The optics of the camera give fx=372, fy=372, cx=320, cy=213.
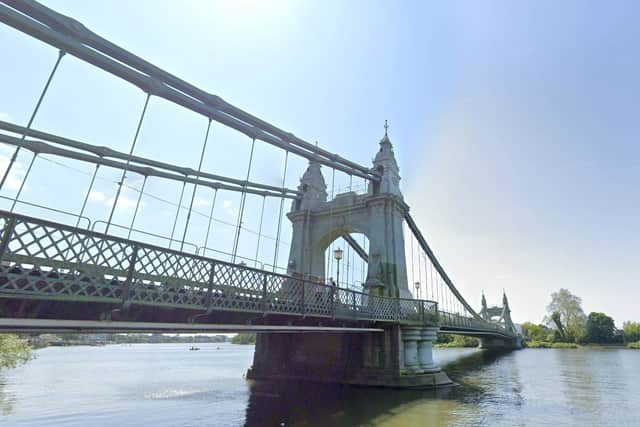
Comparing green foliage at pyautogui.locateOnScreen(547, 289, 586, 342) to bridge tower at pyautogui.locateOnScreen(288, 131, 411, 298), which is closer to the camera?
bridge tower at pyautogui.locateOnScreen(288, 131, 411, 298)

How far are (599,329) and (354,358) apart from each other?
60.1 m

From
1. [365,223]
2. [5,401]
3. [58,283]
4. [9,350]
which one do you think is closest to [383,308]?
[365,223]

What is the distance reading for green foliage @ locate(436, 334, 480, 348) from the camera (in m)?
70.9

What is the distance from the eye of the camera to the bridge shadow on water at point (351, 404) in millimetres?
10562

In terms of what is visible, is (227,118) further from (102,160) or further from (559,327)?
(559,327)

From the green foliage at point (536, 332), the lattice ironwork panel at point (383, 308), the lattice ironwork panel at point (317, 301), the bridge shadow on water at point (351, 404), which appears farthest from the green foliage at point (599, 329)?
the lattice ironwork panel at point (317, 301)

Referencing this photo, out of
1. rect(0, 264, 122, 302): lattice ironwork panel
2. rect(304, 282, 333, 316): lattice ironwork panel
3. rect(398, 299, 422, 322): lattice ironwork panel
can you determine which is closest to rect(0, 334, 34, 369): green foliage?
rect(304, 282, 333, 316): lattice ironwork panel

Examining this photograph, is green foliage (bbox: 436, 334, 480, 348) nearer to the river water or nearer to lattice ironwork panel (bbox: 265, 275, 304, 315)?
the river water

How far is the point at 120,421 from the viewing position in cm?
1072

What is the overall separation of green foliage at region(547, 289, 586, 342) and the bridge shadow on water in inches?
2111

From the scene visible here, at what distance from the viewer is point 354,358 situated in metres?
17.3

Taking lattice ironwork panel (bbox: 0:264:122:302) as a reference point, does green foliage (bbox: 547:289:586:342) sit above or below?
above

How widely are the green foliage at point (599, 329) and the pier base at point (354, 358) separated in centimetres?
5511

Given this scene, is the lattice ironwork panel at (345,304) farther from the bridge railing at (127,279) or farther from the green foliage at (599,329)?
the green foliage at (599,329)
